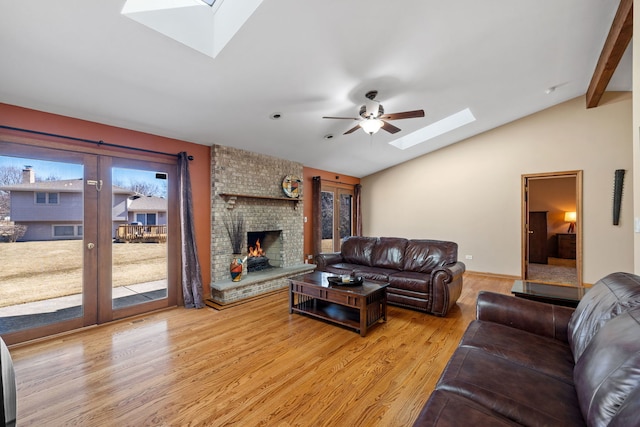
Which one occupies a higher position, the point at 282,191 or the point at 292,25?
the point at 292,25

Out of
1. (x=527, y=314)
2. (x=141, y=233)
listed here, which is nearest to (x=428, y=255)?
(x=527, y=314)

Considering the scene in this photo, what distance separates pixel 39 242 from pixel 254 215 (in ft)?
8.94

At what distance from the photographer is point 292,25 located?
2.27m

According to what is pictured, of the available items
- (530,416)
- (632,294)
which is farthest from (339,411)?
(632,294)

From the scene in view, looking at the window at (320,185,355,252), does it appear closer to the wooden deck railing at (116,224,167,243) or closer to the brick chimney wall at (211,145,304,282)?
the brick chimney wall at (211,145,304,282)

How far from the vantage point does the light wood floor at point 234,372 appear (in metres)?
1.84

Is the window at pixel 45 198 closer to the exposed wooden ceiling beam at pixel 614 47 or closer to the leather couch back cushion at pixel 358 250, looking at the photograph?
the leather couch back cushion at pixel 358 250

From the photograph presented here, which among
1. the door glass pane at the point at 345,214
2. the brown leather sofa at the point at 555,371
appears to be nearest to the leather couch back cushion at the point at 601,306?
the brown leather sofa at the point at 555,371

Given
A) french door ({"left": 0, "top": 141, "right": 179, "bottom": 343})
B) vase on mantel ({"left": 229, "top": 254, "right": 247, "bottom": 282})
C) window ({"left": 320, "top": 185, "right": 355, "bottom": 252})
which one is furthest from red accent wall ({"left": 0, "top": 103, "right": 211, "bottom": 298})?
window ({"left": 320, "top": 185, "right": 355, "bottom": 252})

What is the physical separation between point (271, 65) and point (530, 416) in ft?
10.2

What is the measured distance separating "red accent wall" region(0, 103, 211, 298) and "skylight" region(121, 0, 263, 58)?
1.81 metres

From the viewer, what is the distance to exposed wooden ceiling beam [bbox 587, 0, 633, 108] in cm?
270

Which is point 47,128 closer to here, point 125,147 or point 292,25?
point 125,147

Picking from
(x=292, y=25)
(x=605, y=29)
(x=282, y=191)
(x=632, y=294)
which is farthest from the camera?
(x=282, y=191)
